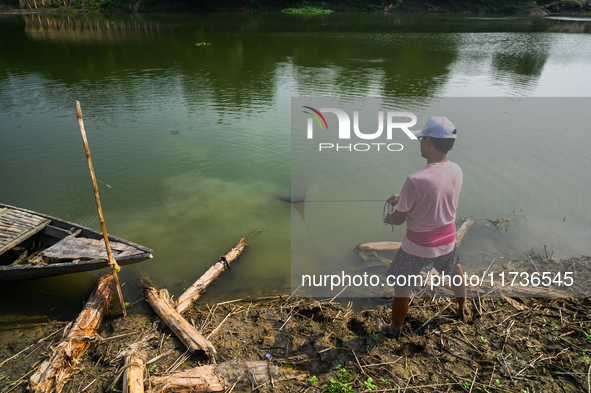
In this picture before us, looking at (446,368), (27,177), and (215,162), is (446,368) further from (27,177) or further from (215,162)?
(27,177)

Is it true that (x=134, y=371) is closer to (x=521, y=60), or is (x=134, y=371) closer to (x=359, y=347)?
(x=359, y=347)

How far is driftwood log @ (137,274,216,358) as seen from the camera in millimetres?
3471

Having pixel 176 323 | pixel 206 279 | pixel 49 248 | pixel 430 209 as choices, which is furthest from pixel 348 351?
pixel 49 248

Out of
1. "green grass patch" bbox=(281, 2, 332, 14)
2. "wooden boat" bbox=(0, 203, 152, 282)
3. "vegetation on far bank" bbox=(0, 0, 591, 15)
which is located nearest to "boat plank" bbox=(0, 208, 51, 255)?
"wooden boat" bbox=(0, 203, 152, 282)

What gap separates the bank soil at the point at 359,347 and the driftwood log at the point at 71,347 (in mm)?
97

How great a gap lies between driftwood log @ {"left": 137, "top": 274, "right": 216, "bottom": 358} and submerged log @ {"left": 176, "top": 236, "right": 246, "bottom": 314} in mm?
154

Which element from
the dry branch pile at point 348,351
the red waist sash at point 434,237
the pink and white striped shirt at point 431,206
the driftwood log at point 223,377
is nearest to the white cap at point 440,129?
the pink and white striped shirt at point 431,206

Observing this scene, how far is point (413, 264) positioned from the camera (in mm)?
3160

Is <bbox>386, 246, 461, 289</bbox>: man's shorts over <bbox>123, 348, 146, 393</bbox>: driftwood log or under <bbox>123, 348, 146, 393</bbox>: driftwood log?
over

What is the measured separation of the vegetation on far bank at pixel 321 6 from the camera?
161 ft

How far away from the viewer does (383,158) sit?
8570 mm

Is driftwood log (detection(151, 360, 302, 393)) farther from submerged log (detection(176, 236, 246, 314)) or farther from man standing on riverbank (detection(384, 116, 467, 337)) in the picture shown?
man standing on riverbank (detection(384, 116, 467, 337))

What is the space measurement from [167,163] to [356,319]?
6579mm

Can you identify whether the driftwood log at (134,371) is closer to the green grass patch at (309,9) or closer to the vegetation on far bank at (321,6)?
the green grass patch at (309,9)
